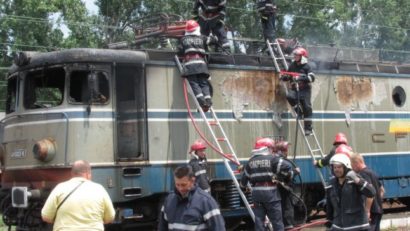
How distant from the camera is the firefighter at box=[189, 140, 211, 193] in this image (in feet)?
32.8

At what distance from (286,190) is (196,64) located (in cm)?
276

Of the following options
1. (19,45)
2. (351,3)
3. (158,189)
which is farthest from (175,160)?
(351,3)

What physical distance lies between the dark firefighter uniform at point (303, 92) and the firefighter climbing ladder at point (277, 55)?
234 mm

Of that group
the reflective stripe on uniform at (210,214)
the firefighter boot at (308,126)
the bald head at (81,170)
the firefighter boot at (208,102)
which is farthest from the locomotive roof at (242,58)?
the reflective stripe on uniform at (210,214)

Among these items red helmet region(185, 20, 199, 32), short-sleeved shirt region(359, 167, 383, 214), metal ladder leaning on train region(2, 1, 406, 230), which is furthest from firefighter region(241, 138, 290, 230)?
red helmet region(185, 20, 199, 32)

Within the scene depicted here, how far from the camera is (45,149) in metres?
10.2

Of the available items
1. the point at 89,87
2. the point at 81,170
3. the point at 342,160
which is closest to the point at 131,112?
the point at 89,87

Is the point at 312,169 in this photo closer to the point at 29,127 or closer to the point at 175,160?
the point at 175,160

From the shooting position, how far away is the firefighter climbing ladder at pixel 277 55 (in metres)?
12.5

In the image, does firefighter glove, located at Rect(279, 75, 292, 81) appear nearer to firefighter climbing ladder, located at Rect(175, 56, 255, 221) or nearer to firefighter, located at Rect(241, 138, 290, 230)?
firefighter climbing ladder, located at Rect(175, 56, 255, 221)

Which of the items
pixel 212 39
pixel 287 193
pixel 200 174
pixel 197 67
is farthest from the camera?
pixel 212 39

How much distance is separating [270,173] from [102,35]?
2635cm

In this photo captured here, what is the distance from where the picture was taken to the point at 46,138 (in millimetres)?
10414

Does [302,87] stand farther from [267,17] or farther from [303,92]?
[267,17]
